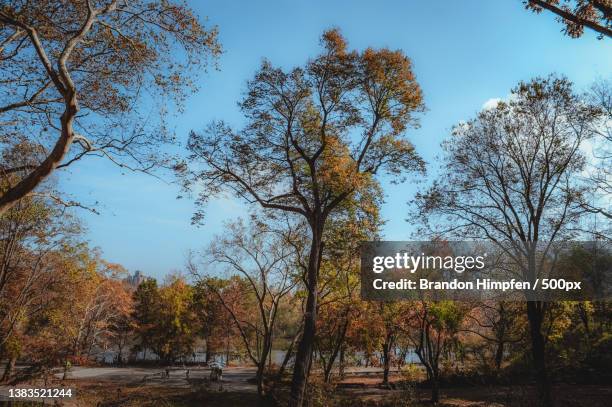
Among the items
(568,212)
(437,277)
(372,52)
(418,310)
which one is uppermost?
(372,52)

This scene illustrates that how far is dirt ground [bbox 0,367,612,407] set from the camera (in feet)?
51.5

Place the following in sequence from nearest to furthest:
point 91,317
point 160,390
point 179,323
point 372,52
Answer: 1. point 372,52
2. point 160,390
3. point 91,317
4. point 179,323

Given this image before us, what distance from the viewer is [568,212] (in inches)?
588

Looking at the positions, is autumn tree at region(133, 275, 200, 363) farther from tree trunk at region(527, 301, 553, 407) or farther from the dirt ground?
tree trunk at region(527, 301, 553, 407)

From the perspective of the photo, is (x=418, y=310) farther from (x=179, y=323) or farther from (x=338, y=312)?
(x=179, y=323)

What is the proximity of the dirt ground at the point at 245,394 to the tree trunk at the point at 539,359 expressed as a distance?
Answer: 465 mm

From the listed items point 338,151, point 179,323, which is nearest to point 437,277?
point 338,151

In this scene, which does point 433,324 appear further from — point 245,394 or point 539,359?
point 245,394

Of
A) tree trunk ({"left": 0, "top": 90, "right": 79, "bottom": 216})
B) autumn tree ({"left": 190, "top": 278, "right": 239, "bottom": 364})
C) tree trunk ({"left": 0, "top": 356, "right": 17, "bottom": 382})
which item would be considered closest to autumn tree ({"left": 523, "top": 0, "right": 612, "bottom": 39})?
tree trunk ({"left": 0, "top": 90, "right": 79, "bottom": 216})

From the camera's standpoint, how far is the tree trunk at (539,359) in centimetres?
1359

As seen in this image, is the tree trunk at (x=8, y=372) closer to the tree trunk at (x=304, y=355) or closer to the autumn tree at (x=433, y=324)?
the tree trunk at (x=304, y=355)

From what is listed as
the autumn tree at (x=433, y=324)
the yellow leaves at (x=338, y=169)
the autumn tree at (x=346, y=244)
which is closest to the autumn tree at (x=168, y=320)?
the autumn tree at (x=346, y=244)

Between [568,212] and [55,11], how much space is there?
16.7m

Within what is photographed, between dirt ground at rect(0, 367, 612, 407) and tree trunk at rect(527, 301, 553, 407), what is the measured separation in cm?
47
